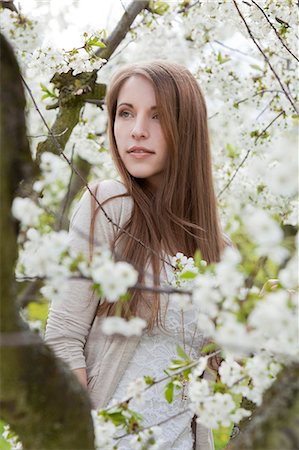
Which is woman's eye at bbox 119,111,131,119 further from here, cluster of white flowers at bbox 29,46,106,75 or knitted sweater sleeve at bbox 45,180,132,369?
knitted sweater sleeve at bbox 45,180,132,369

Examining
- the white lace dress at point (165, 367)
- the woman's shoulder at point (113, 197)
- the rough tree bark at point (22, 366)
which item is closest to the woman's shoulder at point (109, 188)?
the woman's shoulder at point (113, 197)

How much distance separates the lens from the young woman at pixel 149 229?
2.28 meters

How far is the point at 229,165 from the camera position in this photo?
15.2ft

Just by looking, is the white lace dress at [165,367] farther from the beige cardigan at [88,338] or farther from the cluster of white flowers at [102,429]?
the cluster of white flowers at [102,429]

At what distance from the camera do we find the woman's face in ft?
8.21

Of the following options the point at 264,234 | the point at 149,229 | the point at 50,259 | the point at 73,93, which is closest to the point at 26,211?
the point at 50,259

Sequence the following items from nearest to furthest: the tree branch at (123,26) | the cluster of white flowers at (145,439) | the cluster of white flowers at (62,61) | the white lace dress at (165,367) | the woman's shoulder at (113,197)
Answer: the cluster of white flowers at (145,439) → the white lace dress at (165,367) → the woman's shoulder at (113,197) → the cluster of white flowers at (62,61) → the tree branch at (123,26)

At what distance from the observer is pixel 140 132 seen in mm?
2473

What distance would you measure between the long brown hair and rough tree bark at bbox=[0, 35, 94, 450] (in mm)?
926

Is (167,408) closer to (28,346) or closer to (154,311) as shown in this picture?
(154,311)

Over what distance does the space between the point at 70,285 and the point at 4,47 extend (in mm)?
1092

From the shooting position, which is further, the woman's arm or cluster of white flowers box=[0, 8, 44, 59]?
cluster of white flowers box=[0, 8, 44, 59]

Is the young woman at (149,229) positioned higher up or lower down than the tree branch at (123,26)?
lower down

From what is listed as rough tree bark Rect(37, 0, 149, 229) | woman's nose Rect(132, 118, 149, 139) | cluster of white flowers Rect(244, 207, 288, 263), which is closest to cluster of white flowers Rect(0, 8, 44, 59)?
rough tree bark Rect(37, 0, 149, 229)
